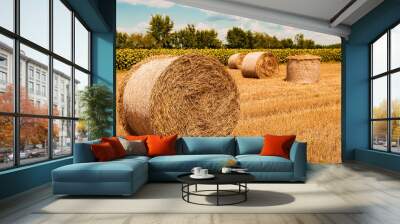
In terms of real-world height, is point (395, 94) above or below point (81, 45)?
below

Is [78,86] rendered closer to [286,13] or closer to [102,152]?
[102,152]

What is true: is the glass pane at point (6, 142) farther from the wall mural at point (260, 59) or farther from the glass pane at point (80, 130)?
the wall mural at point (260, 59)

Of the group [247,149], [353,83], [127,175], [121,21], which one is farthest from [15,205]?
[353,83]

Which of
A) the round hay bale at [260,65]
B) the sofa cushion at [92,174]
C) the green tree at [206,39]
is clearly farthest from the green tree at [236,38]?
the sofa cushion at [92,174]

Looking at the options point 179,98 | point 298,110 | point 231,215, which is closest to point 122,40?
point 179,98

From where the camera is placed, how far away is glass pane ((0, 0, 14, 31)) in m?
4.26

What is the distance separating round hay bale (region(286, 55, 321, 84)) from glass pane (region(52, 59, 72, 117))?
4614 millimetres

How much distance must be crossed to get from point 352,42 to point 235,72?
238 centimetres

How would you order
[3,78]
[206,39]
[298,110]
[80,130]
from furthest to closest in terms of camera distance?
[206,39], [298,110], [80,130], [3,78]

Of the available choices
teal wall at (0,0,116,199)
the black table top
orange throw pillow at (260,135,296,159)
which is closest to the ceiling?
teal wall at (0,0,116,199)

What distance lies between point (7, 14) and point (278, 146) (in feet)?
12.0

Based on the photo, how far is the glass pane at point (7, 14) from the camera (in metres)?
4.26

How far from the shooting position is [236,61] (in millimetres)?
8891

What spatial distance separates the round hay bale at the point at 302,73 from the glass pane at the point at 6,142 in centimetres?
600
